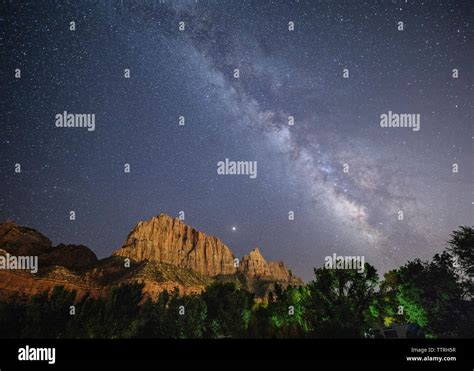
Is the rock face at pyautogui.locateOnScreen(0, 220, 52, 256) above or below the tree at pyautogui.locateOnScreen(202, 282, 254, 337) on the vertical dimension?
above

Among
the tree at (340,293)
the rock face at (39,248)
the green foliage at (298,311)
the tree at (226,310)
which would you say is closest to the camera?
the green foliage at (298,311)

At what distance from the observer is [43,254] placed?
158 metres

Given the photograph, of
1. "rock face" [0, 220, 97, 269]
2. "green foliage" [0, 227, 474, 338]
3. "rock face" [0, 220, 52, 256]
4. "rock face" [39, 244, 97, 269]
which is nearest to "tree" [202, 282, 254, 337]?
"green foliage" [0, 227, 474, 338]

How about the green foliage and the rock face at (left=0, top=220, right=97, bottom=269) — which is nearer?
the green foliage

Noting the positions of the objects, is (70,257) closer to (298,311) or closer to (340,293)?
(298,311)

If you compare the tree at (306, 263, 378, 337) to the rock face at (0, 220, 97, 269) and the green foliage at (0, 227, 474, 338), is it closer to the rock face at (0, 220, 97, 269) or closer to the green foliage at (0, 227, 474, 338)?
the green foliage at (0, 227, 474, 338)

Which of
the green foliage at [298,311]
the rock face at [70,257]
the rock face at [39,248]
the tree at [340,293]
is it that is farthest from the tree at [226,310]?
the rock face at [70,257]

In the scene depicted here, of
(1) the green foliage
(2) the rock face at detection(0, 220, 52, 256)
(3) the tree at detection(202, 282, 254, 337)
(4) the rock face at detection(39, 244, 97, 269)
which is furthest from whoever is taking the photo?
(4) the rock face at detection(39, 244, 97, 269)

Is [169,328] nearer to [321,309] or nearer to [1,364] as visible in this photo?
[321,309]

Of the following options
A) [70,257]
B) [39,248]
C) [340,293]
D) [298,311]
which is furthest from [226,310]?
[70,257]

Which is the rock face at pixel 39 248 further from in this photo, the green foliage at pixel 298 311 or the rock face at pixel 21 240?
the green foliage at pixel 298 311

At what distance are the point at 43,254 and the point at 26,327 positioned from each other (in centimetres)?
12809

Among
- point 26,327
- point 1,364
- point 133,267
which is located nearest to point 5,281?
point 133,267

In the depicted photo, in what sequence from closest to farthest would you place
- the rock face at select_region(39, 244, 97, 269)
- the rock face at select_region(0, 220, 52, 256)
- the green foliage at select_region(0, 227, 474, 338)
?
the green foliage at select_region(0, 227, 474, 338)
the rock face at select_region(0, 220, 52, 256)
the rock face at select_region(39, 244, 97, 269)
